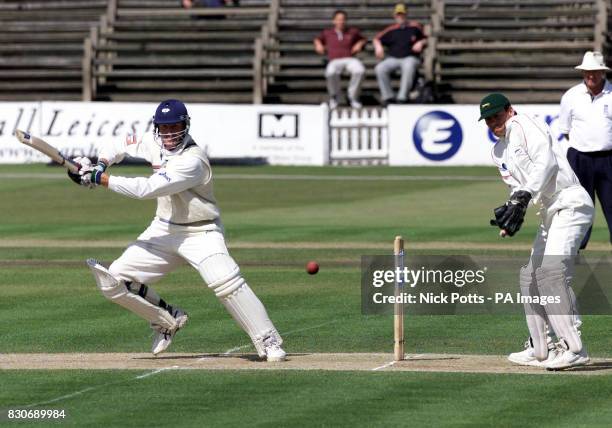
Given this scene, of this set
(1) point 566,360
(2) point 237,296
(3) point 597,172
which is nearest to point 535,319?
(1) point 566,360

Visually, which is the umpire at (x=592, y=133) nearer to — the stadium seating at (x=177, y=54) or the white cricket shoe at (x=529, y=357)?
the white cricket shoe at (x=529, y=357)

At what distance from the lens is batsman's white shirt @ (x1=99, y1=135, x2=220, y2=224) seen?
1088cm

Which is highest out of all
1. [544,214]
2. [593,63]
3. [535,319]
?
[593,63]

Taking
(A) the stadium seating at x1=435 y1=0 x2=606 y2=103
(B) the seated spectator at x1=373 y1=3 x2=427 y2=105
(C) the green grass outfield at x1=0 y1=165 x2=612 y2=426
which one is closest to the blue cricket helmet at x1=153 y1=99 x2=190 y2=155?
(C) the green grass outfield at x1=0 y1=165 x2=612 y2=426

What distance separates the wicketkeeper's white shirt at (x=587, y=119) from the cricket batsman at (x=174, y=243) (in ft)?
20.0

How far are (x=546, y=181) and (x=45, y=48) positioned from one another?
31.1 meters

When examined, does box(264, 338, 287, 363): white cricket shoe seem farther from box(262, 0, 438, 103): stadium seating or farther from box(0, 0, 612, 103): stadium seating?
box(262, 0, 438, 103): stadium seating

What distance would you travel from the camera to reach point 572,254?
34.9 feet

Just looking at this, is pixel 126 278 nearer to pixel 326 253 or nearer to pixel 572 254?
pixel 572 254

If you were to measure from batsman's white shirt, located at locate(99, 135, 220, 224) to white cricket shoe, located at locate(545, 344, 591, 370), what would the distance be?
2826 mm

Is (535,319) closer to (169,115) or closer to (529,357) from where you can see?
(529,357)

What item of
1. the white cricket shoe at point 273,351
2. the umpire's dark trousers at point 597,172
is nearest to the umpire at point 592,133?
the umpire's dark trousers at point 597,172

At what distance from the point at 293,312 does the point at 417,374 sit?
372 cm

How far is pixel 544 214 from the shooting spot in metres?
10.8
